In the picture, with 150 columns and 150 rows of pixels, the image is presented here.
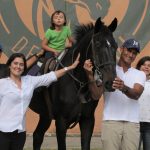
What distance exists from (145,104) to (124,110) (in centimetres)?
127

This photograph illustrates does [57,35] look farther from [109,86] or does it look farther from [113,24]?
[109,86]

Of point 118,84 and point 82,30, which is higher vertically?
point 82,30

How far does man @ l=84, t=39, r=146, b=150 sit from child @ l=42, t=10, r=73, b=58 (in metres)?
2.50

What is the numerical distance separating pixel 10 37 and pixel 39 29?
1.98 feet

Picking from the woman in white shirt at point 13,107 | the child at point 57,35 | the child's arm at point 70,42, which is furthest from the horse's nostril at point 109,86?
the child at point 57,35

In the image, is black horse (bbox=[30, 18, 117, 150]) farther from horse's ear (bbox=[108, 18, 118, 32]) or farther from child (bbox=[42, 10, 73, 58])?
child (bbox=[42, 10, 73, 58])

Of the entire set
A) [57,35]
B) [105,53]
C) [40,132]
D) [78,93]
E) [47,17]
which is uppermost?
[47,17]

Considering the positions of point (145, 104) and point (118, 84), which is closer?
point (118, 84)

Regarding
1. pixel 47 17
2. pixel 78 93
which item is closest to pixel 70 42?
pixel 78 93

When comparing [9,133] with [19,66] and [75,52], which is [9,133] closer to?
[19,66]

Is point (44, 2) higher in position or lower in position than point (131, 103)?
higher

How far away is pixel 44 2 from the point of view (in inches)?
441

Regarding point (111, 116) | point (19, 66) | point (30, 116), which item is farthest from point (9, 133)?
point (30, 116)

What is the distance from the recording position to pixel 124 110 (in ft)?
20.4
